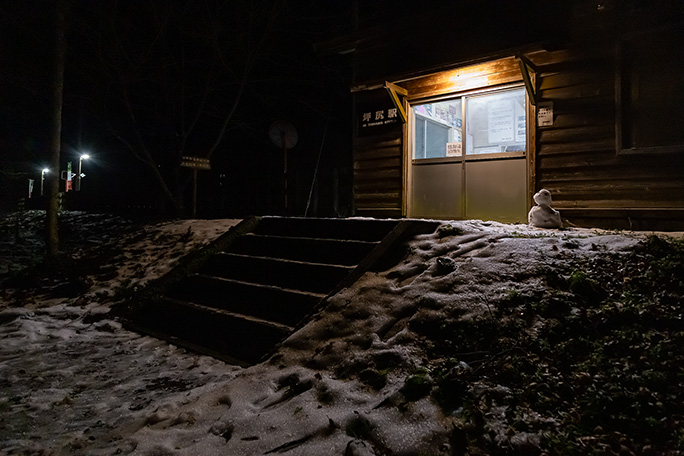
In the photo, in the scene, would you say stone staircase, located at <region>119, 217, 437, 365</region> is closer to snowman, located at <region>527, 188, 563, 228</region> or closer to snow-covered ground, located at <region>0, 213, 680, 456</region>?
snow-covered ground, located at <region>0, 213, 680, 456</region>

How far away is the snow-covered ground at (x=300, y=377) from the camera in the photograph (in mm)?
2406

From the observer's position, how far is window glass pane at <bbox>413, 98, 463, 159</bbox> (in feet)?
28.1

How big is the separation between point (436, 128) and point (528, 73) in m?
2.48

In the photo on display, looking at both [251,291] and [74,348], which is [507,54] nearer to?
[251,291]

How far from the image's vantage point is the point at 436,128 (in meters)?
8.84

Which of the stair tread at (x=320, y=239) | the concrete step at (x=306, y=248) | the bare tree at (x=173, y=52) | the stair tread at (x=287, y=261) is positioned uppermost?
the bare tree at (x=173, y=52)

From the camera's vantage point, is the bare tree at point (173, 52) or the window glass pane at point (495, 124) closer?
the window glass pane at point (495, 124)

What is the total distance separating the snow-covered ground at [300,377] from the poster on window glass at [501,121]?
4213 millimetres

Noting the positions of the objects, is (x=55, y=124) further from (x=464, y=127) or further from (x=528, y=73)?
(x=528, y=73)

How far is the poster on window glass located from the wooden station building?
22mm

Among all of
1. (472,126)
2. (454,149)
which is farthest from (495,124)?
(454,149)

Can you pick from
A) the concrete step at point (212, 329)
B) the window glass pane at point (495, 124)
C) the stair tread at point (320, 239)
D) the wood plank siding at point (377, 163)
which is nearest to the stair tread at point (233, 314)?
the concrete step at point (212, 329)

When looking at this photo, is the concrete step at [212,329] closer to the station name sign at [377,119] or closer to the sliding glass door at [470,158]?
the sliding glass door at [470,158]

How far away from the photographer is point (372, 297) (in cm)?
384
